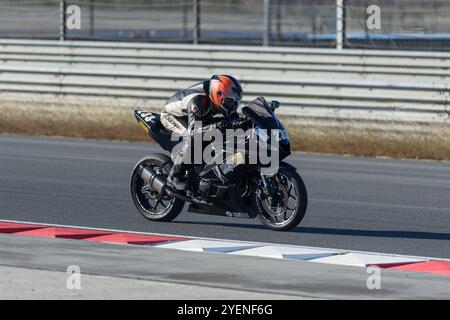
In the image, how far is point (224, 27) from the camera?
141 ft

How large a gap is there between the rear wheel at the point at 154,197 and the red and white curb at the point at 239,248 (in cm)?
89

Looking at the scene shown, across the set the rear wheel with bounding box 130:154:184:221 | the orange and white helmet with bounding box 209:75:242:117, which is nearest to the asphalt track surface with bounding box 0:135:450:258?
the rear wheel with bounding box 130:154:184:221

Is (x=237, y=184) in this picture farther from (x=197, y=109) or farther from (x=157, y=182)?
(x=157, y=182)

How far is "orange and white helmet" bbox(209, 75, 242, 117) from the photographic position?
11125 mm

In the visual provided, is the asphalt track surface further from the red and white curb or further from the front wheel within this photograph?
the red and white curb

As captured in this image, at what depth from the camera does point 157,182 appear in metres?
11.7

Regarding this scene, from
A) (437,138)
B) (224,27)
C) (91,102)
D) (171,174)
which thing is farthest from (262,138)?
(224,27)

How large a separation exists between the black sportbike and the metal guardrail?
25.2ft

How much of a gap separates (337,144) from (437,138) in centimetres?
161

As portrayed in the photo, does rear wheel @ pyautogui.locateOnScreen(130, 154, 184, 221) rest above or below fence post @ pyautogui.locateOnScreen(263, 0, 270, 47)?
below

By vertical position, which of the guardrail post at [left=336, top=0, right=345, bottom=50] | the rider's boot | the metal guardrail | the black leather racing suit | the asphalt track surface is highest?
the guardrail post at [left=336, top=0, right=345, bottom=50]

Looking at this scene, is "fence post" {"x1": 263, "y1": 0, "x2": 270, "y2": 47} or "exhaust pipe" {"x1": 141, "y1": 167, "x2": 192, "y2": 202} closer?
"exhaust pipe" {"x1": 141, "y1": 167, "x2": 192, "y2": 202}

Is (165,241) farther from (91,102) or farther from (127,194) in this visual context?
(91,102)
